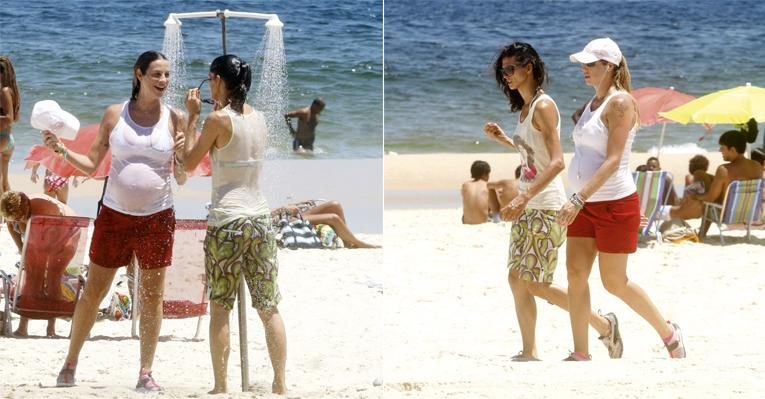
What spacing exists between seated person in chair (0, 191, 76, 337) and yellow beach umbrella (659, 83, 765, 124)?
5567 mm

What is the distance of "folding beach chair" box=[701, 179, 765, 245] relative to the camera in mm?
8812

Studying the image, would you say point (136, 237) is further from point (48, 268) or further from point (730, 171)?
point (730, 171)

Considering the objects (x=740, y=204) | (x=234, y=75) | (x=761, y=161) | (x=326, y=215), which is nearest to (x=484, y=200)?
(x=740, y=204)

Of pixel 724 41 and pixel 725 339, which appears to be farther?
Result: pixel 724 41

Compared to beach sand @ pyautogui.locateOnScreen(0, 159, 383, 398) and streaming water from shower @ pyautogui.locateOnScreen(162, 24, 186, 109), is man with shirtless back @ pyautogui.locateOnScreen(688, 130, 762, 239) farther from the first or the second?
Result: streaming water from shower @ pyautogui.locateOnScreen(162, 24, 186, 109)

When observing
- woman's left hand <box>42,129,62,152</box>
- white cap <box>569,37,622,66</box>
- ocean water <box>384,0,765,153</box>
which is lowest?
woman's left hand <box>42,129,62,152</box>

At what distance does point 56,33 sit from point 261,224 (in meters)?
2.90

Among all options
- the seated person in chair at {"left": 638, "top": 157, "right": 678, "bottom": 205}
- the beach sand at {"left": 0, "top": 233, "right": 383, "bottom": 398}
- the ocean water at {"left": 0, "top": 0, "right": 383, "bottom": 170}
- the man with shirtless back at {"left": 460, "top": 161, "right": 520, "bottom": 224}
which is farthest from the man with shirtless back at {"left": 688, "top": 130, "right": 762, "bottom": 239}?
the beach sand at {"left": 0, "top": 233, "right": 383, "bottom": 398}

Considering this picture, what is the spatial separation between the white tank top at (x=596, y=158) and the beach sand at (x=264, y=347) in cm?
84

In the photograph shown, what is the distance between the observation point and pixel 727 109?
32.1 feet

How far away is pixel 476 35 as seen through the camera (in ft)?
96.3

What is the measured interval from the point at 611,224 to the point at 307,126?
6.00m

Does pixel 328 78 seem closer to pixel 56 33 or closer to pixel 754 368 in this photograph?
pixel 56 33

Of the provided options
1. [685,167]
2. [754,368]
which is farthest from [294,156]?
[685,167]
